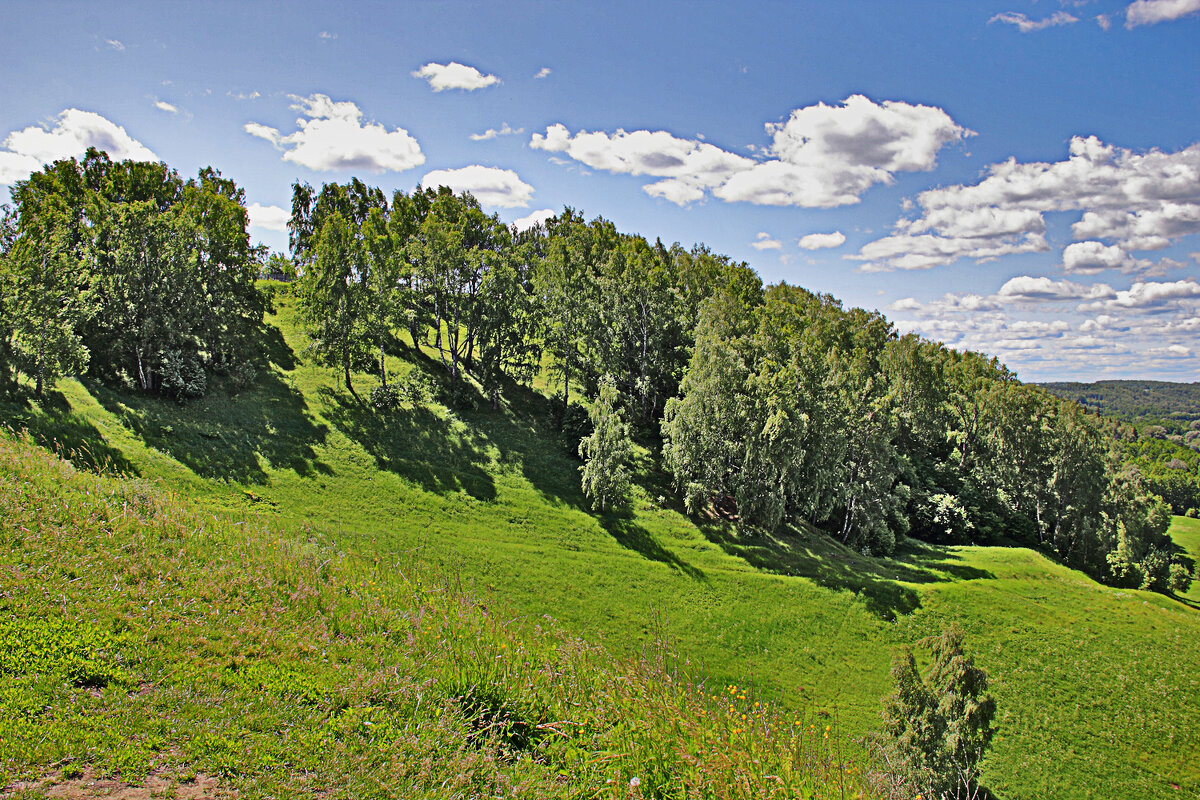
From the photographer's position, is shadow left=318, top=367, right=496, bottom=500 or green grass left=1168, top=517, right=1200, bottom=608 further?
green grass left=1168, top=517, right=1200, bottom=608

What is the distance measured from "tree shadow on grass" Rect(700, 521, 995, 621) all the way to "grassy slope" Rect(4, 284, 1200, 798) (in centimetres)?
20

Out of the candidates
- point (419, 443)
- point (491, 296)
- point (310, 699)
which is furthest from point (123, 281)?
point (310, 699)

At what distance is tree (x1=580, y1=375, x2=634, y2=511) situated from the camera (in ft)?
114

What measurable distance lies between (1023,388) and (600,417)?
188 ft

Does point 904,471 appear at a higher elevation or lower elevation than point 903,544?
higher

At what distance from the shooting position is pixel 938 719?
17891 millimetres

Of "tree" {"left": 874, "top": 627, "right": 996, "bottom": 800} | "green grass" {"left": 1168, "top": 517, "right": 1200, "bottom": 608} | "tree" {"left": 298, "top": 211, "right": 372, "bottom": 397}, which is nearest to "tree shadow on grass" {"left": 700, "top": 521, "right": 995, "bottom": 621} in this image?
"tree" {"left": 874, "top": 627, "right": 996, "bottom": 800}

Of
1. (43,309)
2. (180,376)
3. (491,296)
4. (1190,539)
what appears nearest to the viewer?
(43,309)

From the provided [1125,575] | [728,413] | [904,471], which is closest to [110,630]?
[728,413]

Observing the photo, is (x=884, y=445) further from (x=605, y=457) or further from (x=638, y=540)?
(x=605, y=457)

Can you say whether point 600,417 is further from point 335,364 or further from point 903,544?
point 903,544

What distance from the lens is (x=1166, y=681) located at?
29953 millimetres

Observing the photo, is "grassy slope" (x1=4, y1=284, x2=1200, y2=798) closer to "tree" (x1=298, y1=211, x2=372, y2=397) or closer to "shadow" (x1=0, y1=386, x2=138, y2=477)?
"shadow" (x1=0, y1=386, x2=138, y2=477)

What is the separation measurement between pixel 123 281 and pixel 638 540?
109ft
